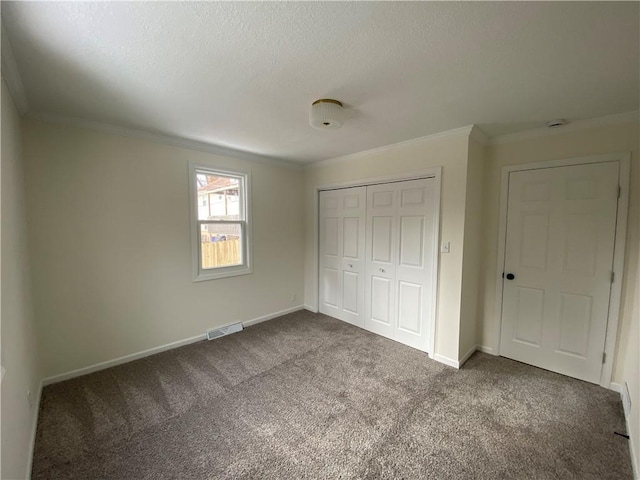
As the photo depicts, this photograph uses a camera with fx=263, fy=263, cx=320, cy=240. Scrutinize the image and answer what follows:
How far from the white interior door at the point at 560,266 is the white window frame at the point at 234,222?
3.02 m

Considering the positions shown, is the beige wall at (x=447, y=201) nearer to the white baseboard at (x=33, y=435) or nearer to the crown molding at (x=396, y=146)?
the crown molding at (x=396, y=146)

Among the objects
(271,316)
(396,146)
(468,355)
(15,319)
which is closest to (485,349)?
(468,355)

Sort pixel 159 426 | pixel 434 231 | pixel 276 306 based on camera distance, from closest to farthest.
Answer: pixel 159 426, pixel 434 231, pixel 276 306

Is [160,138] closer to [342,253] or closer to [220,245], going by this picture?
[220,245]

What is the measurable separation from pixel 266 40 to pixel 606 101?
2.43 meters

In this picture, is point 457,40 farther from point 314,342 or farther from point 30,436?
point 30,436

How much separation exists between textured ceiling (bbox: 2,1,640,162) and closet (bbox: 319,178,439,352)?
962 millimetres

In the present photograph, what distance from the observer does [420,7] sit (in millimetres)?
1112

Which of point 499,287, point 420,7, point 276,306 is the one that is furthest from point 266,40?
point 276,306

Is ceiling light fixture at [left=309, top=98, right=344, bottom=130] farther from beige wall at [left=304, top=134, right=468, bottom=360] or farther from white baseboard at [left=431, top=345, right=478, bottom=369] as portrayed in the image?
white baseboard at [left=431, top=345, right=478, bottom=369]

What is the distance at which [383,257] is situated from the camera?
10.7ft

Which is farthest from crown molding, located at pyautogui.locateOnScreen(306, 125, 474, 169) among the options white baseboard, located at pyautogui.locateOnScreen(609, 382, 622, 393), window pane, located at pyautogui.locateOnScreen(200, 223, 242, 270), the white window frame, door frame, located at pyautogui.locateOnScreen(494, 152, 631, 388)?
white baseboard, located at pyautogui.locateOnScreen(609, 382, 622, 393)

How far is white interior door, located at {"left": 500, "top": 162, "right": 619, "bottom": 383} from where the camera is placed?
7.40 ft

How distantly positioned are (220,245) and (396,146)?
96.9 inches
